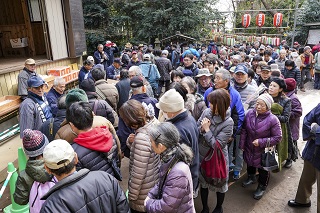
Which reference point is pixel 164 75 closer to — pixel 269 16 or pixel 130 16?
pixel 130 16

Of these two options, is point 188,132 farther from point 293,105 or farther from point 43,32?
point 43,32

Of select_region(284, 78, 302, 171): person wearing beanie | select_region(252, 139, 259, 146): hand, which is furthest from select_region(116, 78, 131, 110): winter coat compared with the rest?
select_region(284, 78, 302, 171): person wearing beanie

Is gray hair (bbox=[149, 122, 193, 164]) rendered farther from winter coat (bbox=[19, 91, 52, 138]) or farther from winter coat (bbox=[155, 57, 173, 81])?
winter coat (bbox=[155, 57, 173, 81])

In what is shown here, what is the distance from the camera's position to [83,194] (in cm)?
158

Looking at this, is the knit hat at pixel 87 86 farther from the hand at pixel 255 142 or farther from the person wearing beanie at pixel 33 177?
the hand at pixel 255 142

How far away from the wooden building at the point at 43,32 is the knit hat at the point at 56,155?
6132 millimetres

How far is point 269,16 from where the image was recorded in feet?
82.6

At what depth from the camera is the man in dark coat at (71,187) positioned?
5.01ft

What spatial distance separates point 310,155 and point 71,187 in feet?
9.51

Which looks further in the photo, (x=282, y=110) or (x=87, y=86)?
(x=282, y=110)

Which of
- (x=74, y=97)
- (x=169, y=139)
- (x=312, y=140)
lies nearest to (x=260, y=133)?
(x=312, y=140)

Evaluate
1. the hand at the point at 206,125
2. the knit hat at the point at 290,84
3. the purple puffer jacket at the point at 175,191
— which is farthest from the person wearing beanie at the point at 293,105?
the purple puffer jacket at the point at 175,191

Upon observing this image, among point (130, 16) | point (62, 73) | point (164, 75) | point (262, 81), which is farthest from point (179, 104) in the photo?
point (130, 16)

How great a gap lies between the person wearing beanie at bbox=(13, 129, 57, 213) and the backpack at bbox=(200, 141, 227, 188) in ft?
5.88
